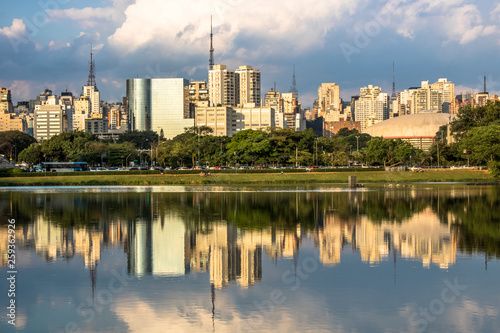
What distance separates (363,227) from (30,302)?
1777 centimetres

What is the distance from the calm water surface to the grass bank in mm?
41763

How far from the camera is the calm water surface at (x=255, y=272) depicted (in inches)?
551

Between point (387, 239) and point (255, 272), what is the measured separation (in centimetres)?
859

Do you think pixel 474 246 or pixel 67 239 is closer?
pixel 474 246

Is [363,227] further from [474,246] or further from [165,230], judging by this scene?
[165,230]

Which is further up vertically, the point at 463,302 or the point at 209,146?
the point at 209,146

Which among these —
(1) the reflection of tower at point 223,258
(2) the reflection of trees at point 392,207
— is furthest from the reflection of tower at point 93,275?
(2) the reflection of trees at point 392,207

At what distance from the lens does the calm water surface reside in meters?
14.0

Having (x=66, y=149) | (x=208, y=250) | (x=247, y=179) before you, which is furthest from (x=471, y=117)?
(x=208, y=250)

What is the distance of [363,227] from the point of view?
2877 cm

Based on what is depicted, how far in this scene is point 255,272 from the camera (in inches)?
740

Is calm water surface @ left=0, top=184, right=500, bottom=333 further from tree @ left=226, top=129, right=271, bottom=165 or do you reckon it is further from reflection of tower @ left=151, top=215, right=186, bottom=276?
tree @ left=226, top=129, right=271, bottom=165

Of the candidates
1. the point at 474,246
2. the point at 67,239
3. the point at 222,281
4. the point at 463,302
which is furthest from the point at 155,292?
the point at 474,246

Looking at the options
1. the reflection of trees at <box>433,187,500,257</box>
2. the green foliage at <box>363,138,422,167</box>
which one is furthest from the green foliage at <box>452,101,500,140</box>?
the reflection of trees at <box>433,187,500,257</box>
